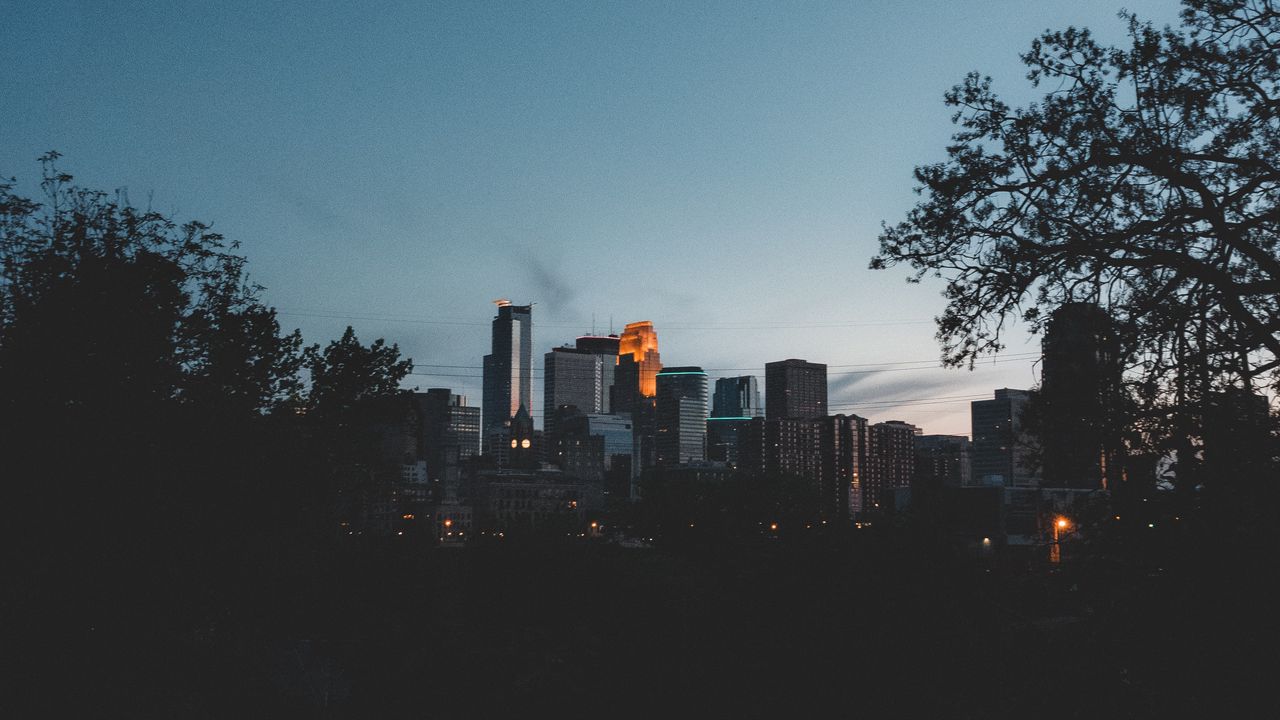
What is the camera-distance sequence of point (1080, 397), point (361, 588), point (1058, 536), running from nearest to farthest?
A: point (1080, 397), point (361, 588), point (1058, 536)

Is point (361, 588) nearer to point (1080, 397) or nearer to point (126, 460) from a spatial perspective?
point (126, 460)

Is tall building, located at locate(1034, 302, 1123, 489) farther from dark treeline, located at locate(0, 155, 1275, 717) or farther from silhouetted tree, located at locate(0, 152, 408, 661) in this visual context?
silhouetted tree, located at locate(0, 152, 408, 661)

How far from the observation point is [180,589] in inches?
590

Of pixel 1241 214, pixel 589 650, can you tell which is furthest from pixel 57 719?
pixel 1241 214

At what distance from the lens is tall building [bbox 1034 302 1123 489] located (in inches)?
503

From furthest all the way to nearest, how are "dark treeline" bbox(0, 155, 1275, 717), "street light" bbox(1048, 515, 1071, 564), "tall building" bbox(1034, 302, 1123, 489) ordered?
"tall building" bbox(1034, 302, 1123, 489) < "street light" bbox(1048, 515, 1071, 564) < "dark treeline" bbox(0, 155, 1275, 717)

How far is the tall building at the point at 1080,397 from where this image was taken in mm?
12781

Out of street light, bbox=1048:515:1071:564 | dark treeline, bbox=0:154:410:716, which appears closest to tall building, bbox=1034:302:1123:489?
street light, bbox=1048:515:1071:564

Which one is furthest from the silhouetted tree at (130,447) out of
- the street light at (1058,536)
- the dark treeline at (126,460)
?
the street light at (1058,536)

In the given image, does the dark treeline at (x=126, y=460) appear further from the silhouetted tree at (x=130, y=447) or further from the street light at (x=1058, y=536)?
the street light at (x=1058, y=536)

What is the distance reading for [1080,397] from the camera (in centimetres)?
1298

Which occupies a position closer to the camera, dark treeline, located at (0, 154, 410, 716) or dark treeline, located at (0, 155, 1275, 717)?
dark treeline, located at (0, 155, 1275, 717)

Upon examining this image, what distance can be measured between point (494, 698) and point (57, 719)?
631 centimetres

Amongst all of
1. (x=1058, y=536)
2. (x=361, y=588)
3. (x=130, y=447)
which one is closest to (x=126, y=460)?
(x=130, y=447)
